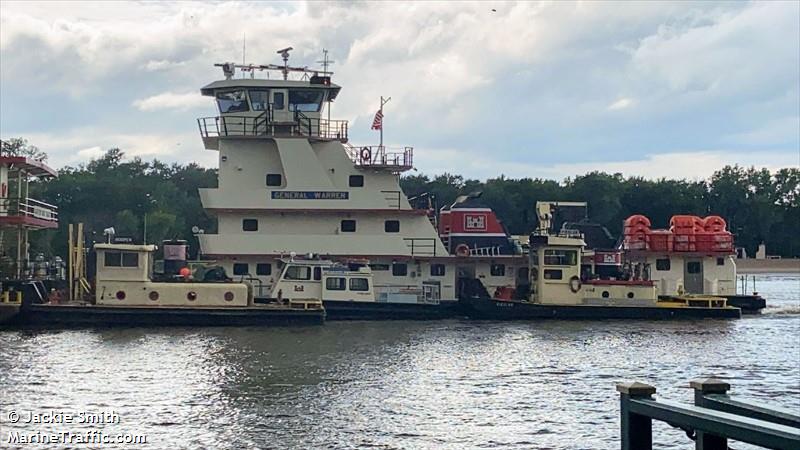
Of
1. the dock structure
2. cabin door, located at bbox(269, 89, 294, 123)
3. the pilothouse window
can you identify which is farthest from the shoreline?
the dock structure

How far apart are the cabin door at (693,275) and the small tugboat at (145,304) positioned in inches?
722

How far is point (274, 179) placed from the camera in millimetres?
43844

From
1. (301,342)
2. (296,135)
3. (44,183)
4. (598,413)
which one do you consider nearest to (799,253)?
(44,183)

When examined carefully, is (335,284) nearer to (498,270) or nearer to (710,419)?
(498,270)

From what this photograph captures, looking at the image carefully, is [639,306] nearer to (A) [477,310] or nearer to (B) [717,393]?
(A) [477,310]

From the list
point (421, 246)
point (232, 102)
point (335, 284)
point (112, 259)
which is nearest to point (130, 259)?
point (112, 259)

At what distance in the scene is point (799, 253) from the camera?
111812mm

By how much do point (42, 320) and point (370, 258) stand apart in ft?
43.6

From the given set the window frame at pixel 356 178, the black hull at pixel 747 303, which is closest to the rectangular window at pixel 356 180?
the window frame at pixel 356 178

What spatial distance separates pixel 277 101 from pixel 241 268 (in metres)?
6.79

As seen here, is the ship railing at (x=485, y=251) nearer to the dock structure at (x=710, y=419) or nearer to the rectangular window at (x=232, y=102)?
the rectangular window at (x=232, y=102)

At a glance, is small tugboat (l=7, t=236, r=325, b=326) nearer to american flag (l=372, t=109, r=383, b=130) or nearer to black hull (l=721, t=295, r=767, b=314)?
american flag (l=372, t=109, r=383, b=130)

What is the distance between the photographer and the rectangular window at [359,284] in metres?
41.3

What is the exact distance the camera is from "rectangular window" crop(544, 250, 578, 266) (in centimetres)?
4316
